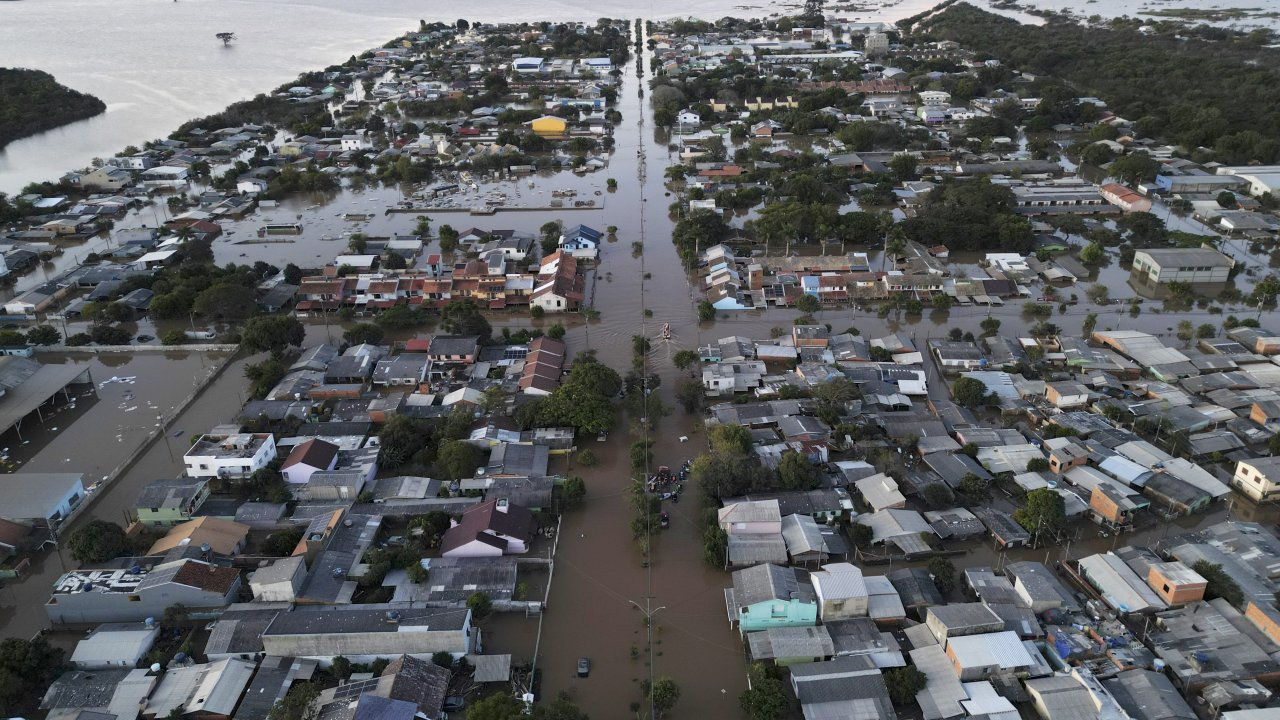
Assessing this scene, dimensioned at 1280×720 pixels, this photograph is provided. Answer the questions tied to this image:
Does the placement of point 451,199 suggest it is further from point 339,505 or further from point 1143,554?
point 1143,554

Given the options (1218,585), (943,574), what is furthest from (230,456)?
(1218,585)

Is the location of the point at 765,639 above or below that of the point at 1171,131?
below

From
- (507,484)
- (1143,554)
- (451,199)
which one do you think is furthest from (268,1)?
(1143,554)

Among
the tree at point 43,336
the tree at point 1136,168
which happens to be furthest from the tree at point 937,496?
the tree at point 1136,168

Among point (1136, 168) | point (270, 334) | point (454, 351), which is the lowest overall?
point (454, 351)

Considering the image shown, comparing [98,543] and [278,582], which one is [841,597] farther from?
[98,543]

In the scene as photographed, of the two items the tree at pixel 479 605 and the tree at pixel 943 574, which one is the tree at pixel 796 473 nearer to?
the tree at pixel 943 574

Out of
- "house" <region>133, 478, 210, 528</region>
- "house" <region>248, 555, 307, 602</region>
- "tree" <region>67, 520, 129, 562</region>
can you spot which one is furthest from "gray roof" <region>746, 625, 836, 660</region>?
"tree" <region>67, 520, 129, 562</region>
